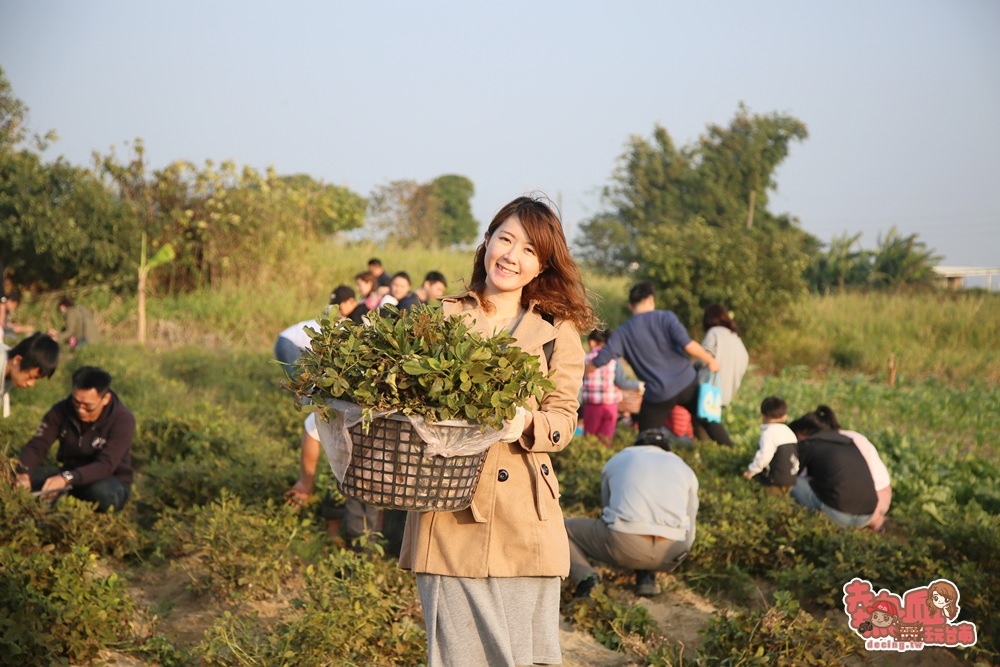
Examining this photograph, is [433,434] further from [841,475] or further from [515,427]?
[841,475]

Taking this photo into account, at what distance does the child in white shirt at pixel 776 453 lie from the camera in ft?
23.7

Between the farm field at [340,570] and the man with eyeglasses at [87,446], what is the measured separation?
0.83 ft

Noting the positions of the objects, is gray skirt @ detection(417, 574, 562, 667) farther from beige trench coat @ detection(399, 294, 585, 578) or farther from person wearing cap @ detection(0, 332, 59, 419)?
person wearing cap @ detection(0, 332, 59, 419)

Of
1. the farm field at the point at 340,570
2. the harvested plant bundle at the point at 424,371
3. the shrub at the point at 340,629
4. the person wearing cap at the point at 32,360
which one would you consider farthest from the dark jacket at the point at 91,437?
the harvested plant bundle at the point at 424,371

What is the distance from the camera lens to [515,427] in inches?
111

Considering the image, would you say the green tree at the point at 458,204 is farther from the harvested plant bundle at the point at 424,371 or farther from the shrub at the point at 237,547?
the harvested plant bundle at the point at 424,371

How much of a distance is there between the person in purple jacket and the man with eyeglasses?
12.9 ft

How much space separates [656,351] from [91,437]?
4.53 metres

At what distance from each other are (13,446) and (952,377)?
15.3 meters

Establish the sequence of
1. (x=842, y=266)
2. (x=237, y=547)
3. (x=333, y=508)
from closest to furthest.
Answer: (x=237, y=547), (x=333, y=508), (x=842, y=266)

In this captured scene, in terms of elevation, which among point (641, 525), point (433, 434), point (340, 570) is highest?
point (433, 434)

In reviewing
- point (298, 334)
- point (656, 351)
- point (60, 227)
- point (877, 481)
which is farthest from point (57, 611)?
point (60, 227)

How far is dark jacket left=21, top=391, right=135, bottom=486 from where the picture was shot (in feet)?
21.0

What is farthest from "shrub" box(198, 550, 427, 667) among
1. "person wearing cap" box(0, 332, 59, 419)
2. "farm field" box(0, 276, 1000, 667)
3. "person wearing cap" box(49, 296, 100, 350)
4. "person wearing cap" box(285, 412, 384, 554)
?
"person wearing cap" box(49, 296, 100, 350)
